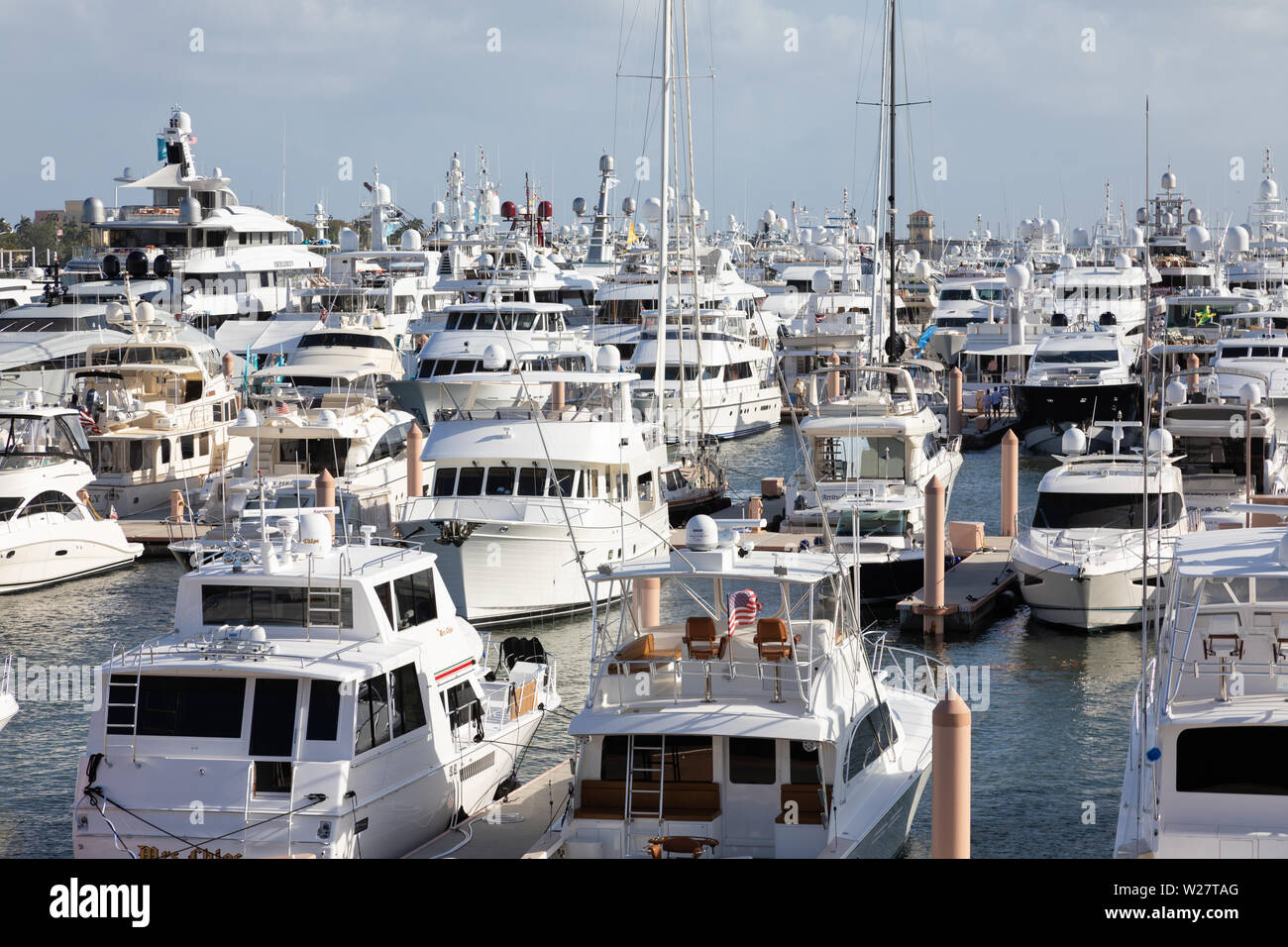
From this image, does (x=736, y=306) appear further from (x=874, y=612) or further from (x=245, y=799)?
(x=245, y=799)

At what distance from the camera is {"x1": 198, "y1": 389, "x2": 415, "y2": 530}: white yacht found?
1334 inches

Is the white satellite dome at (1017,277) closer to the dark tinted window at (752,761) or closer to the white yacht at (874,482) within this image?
the white yacht at (874,482)

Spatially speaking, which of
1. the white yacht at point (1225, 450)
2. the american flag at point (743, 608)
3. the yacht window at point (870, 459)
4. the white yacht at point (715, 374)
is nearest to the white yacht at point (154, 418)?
the white yacht at point (715, 374)

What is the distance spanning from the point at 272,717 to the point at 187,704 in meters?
0.74

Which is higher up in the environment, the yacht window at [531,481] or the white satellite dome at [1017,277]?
the white satellite dome at [1017,277]

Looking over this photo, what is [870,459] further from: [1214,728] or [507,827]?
[1214,728]

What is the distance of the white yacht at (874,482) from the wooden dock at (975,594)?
646 millimetres

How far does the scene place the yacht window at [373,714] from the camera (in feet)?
50.1

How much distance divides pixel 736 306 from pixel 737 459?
13282mm

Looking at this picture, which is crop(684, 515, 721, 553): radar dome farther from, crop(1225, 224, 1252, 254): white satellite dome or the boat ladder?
crop(1225, 224, 1252, 254): white satellite dome

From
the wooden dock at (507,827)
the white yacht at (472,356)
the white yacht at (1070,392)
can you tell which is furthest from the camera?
the white yacht at (1070,392)

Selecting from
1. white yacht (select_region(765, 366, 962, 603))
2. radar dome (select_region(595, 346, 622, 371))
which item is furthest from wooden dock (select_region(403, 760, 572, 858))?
radar dome (select_region(595, 346, 622, 371))

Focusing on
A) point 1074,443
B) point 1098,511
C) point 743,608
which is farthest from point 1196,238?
point 743,608
